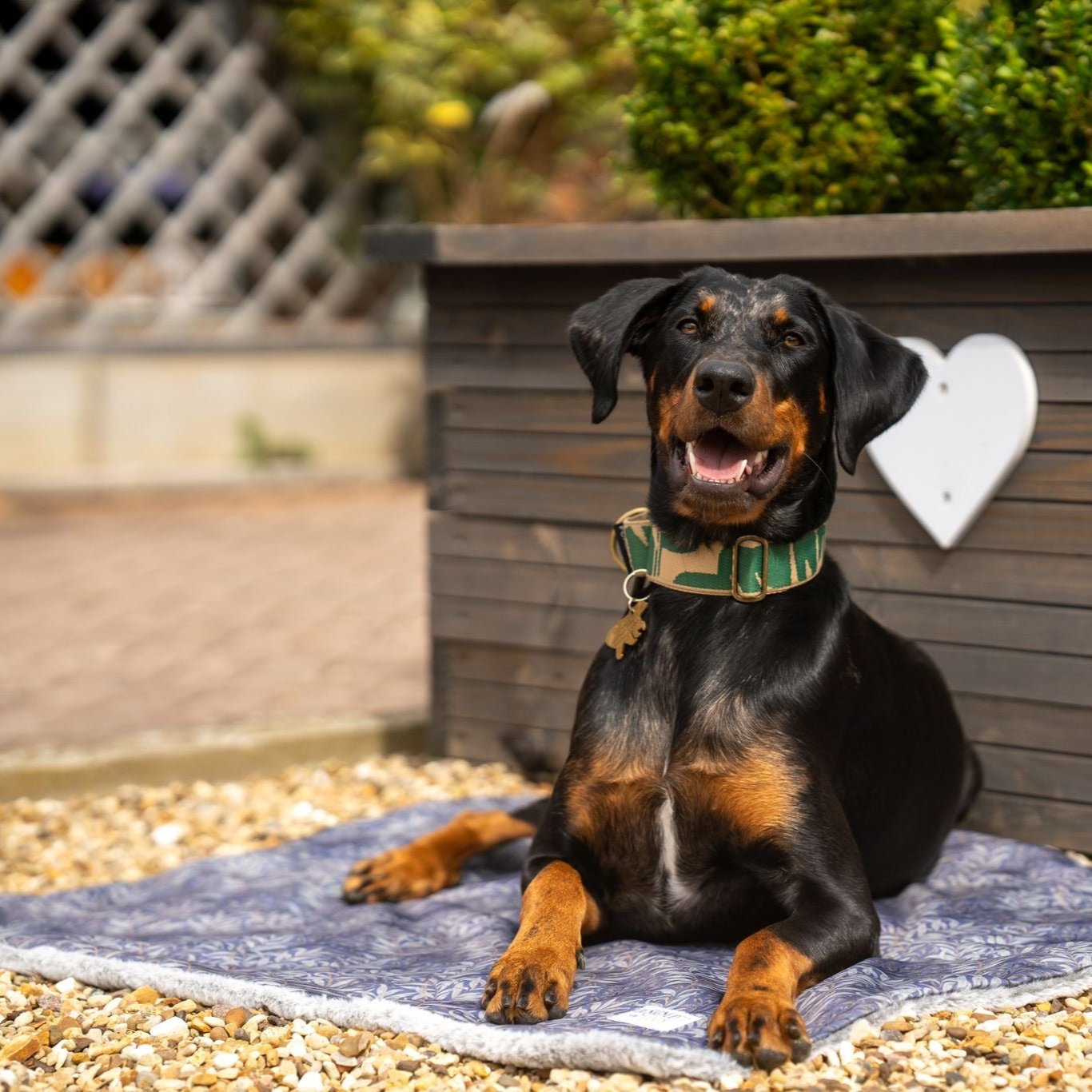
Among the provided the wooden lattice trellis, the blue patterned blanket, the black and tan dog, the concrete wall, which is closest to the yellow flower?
the wooden lattice trellis

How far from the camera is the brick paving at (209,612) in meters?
5.95

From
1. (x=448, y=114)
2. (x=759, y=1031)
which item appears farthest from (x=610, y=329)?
(x=448, y=114)

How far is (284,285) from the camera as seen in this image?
11.9 metres

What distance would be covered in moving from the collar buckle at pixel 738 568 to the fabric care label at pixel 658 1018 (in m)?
0.84

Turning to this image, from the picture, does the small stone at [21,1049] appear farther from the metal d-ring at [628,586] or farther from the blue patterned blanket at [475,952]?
the metal d-ring at [628,586]

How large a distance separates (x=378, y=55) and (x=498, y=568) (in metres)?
7.15

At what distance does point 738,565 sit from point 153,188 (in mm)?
9176

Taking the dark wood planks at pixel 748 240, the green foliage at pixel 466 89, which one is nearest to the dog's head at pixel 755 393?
the dark wood planks at pixel 748 240

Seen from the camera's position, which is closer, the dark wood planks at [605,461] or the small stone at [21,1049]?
the small stone at [21,1049]

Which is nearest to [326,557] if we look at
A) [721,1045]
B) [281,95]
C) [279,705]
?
[279,705]

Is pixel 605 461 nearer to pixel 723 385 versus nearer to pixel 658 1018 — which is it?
pixel 723 385

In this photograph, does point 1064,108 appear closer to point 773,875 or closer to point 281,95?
point 773,875

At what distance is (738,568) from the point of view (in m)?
3.29

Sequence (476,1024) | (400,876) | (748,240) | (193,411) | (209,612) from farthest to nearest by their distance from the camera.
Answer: (193,411)
(209,612)
(748,240)
(400,876)
(476,1024)
